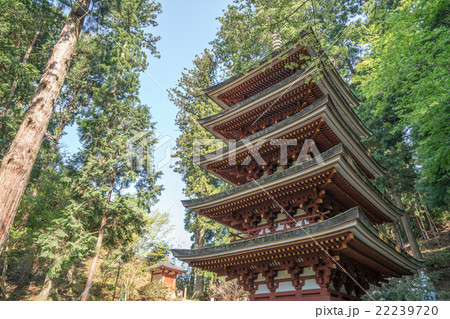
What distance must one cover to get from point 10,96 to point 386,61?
64.8ft

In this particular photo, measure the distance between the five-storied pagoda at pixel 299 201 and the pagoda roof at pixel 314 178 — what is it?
0.09 feet

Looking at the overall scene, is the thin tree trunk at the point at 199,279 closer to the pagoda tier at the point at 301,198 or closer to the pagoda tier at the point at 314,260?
the pagoda tier at the point at 301,198

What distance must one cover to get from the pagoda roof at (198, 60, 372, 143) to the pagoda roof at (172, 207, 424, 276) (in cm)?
408

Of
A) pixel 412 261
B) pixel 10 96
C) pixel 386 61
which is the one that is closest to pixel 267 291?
pixel 412 261

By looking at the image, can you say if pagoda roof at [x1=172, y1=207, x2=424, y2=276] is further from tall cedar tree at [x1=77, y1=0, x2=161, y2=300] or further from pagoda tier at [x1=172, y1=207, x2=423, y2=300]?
tall cedar tree at [x1=77, y1=0, x2=161, y2=300]

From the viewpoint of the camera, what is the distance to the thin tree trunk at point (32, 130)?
4398 mm

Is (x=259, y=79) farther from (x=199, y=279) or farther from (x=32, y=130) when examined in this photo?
(x=199, y=279)

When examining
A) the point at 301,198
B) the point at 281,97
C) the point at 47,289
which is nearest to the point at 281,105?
the point at 281,97

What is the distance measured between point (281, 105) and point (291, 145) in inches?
65.4

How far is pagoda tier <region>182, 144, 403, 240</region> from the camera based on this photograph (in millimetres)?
6230

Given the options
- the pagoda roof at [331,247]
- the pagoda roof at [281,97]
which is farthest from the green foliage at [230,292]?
the pagoda roof at [281,97]

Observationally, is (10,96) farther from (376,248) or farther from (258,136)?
(376,248)

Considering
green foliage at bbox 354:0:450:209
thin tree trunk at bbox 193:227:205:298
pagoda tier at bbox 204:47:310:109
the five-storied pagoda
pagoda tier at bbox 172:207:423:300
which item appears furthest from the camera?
thin tree trunk at bbox 193:227:205:298

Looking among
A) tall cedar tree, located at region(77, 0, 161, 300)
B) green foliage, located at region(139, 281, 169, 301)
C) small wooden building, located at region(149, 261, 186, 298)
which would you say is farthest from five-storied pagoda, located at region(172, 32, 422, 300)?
small wooden building, located at region(149, 261, 186, 298)
